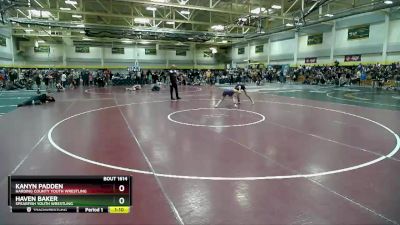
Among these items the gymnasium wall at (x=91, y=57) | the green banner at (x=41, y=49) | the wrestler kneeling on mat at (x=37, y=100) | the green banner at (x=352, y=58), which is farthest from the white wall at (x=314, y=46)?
the green banner at (x=41, y=49)

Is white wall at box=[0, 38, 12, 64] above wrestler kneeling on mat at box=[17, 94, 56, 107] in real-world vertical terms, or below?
above

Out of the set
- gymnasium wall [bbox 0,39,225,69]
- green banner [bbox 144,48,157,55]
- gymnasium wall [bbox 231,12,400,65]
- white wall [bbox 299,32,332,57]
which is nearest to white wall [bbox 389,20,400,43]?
gymnasium wall [bbox 231,12,400,65]

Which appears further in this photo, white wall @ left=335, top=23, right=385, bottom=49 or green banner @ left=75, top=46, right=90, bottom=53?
green banner @ left=75, top=46, right=90, bottom=53

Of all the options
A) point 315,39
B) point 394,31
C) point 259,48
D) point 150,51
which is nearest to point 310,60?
point 315,39

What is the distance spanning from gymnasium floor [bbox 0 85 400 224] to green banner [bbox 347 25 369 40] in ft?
69.0

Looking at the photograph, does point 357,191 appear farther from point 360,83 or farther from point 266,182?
point 360,83

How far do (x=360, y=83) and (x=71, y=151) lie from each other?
28.7 m

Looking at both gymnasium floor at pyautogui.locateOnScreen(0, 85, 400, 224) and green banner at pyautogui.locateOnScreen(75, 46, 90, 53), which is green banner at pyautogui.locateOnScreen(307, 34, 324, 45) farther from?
green banner at pyautogui.locateOnScreen(75, 46, 90, 53)

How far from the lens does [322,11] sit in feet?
100.0

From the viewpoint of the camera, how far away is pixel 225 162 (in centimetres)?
570

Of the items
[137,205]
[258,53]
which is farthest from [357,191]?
[258,53]

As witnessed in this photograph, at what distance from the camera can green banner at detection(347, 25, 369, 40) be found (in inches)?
1116

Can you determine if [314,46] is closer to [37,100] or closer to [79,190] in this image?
[37,100]
